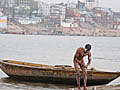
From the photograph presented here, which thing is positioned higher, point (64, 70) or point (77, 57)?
point (77, 57)

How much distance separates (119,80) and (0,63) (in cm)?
690

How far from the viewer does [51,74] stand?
1806 centimetres

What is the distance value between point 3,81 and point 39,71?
8.98 ft

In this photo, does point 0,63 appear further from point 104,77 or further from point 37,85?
point 104,77

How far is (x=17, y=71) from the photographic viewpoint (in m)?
18.8

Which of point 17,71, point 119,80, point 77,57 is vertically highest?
point 77,57

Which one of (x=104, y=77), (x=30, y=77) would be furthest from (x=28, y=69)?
(x=104, y=77)

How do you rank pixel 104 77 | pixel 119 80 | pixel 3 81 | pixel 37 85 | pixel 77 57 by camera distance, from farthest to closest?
pixel 119 80 < pixel 3 81 < pixel 37 85 < pixel 104 77 < pixel 77 57

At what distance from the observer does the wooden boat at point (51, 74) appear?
17500 millimetres

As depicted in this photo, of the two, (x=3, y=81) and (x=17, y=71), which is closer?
(x=17, y=71)

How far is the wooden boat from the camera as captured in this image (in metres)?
17.5

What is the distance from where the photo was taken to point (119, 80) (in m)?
22.4

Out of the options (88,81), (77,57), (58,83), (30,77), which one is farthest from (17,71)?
(77,57)

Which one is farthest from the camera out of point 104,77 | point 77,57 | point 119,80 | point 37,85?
point 119,80
